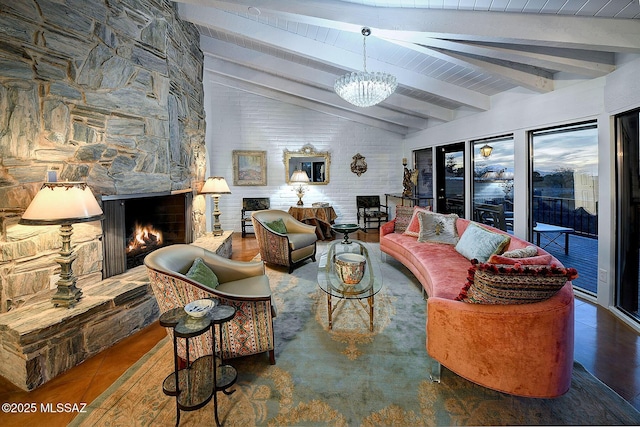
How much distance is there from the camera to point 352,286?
2594 millimetres

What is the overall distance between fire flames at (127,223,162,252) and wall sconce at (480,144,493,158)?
4.86 m

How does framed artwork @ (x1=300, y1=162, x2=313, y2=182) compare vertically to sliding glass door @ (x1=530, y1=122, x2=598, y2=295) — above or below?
above

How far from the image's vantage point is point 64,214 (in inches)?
76.9

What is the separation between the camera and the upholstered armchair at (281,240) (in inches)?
157

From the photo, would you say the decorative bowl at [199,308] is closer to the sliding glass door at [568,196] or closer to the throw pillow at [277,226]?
the throw pillow at [277,226]

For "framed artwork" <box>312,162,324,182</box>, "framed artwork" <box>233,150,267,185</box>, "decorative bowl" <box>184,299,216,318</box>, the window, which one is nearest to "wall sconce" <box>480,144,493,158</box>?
the window

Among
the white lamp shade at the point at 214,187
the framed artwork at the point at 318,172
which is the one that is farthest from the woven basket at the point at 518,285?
the framed artwork at the point at 318,172

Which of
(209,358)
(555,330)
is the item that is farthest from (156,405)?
(555,330)

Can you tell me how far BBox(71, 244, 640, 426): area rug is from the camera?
1.60 meters

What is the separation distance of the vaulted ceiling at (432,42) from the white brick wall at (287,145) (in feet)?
3.75

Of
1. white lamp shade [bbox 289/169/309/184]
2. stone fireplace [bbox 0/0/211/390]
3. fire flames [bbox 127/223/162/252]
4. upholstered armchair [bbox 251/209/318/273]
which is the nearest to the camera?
stone fireplace [bbox 0/0/211/390]

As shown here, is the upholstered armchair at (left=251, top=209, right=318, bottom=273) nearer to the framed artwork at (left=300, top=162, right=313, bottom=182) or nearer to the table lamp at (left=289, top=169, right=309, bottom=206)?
the table lamp at (left=289, top=169, right=309, bottom=206)

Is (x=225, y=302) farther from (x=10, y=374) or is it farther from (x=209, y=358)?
(x=10, y=374)

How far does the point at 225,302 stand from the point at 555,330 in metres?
1.91
